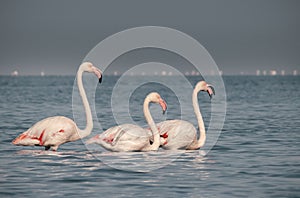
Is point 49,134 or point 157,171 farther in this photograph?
point 49,134

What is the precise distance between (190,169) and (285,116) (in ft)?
52.0

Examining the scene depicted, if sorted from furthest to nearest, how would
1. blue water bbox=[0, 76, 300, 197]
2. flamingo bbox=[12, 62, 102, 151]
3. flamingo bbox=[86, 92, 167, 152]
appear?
flamingo bbox=[12, 62, 102, 151]
flamingo bbox=[86, 92, 167, 152]
blue water bbox=[0, 76, 300, 197]

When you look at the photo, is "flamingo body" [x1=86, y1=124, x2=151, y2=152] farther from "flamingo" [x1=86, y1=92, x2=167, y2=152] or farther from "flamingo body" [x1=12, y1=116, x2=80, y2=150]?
"flamingo body" [x1=12, y1=116, x2=80, y2=150]

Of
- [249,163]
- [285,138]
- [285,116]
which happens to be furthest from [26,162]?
[285,116]

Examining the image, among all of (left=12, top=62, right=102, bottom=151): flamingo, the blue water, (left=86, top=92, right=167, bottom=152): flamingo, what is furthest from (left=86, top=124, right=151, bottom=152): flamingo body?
(left=12, top=62, right=102, bottom=151): flamingo

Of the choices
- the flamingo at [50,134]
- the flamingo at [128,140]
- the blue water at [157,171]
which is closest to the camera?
the blue water at [157,171]

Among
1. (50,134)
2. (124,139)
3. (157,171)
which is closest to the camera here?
(157,171)

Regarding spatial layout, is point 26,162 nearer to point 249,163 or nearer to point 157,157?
point 157,157

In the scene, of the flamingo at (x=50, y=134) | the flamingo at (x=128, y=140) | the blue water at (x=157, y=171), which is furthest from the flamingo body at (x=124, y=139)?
the flamingo at (x=50, y=134)

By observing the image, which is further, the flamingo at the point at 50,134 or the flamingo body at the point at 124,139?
the flamingo at the point at 50,134

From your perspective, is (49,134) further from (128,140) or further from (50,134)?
→ (128,140)

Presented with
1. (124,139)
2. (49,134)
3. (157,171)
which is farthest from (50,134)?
(157,171)

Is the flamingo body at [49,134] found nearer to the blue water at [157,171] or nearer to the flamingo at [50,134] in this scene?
the flamingo at [50,134]

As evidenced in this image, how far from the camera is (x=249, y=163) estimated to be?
607 inches
